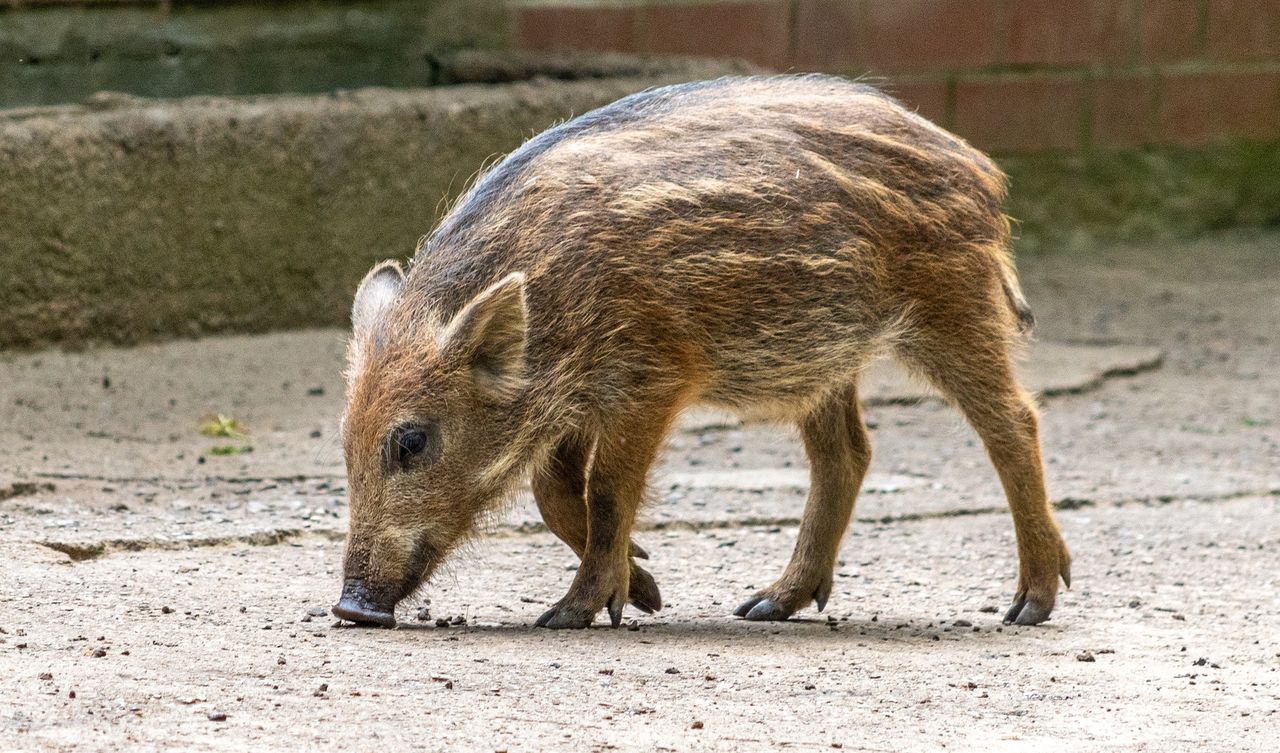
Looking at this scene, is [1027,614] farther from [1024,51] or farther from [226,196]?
[1024,51]

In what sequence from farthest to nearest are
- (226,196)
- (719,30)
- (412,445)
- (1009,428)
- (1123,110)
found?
(1123,110) < (719,30) < (226,196) < (1009,428) < (412,445)

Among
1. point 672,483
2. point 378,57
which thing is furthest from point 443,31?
point 672,483

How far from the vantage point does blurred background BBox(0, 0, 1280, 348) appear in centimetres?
771

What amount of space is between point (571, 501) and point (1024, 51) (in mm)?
6584

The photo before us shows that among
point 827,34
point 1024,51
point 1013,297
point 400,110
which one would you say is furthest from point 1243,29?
point 1013,297

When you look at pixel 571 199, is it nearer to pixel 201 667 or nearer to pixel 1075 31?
pixel 201 667

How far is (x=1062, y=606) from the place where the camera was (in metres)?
5.36

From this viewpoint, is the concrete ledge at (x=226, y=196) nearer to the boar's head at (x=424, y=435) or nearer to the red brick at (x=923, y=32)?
the red brick at (x=923, y=32)

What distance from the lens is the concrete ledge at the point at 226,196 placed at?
7559 mm

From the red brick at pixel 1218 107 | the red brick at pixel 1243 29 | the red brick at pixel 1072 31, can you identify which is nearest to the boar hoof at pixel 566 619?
the red brick at pixel 1072 31

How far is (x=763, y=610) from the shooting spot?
507 cm

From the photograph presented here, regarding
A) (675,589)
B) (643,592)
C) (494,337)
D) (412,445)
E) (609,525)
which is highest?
(494,337)

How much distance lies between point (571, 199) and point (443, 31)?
15.5 feet

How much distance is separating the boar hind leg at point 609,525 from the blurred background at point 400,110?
3711 mm
